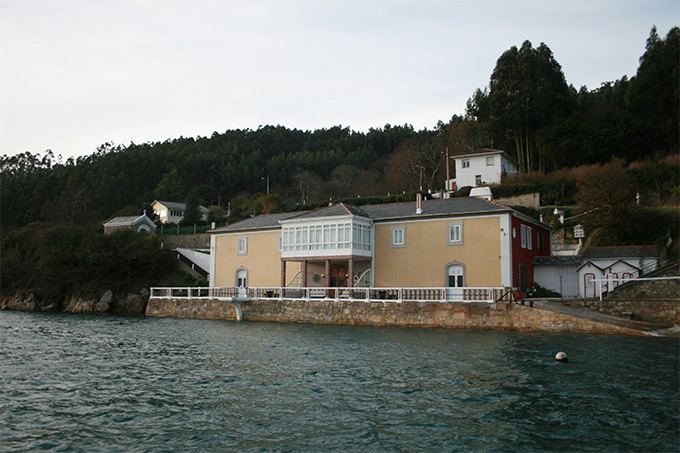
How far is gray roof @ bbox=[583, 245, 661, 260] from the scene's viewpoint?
28514mm

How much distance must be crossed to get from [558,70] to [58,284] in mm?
52881

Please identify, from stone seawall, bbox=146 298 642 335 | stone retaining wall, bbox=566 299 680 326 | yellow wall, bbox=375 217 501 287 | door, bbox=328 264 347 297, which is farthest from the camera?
door, bbox=328 264 347 297

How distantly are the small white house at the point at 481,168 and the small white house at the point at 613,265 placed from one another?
19.3m

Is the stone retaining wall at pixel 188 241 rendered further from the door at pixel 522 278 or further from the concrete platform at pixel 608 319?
the concrete platform at pixel 608 319

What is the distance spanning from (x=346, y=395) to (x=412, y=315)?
13.8 metres

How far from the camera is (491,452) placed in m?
8.38

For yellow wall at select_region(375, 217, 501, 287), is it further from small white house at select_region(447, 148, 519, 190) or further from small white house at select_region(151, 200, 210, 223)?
small white house at select_region(151, 200, 210, 223)

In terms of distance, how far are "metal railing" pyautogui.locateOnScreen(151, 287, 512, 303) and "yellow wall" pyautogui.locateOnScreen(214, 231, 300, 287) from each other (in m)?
2.89

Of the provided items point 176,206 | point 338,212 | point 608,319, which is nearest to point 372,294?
point 338,212

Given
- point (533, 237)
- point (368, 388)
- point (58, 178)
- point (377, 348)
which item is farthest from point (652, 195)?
point (58, 178)

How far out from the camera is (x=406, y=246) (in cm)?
3036

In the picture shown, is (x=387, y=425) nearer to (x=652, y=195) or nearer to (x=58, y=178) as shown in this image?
(x=652, y=195)

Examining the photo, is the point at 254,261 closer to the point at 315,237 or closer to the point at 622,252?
the point at 315,237

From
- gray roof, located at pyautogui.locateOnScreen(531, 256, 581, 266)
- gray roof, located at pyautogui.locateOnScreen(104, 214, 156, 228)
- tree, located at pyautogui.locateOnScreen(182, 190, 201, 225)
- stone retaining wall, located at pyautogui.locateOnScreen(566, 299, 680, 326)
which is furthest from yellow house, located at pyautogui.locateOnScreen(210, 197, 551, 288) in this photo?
gray roof, located at pyautogui.locateOnScreen(104, 214, 156, 228)
